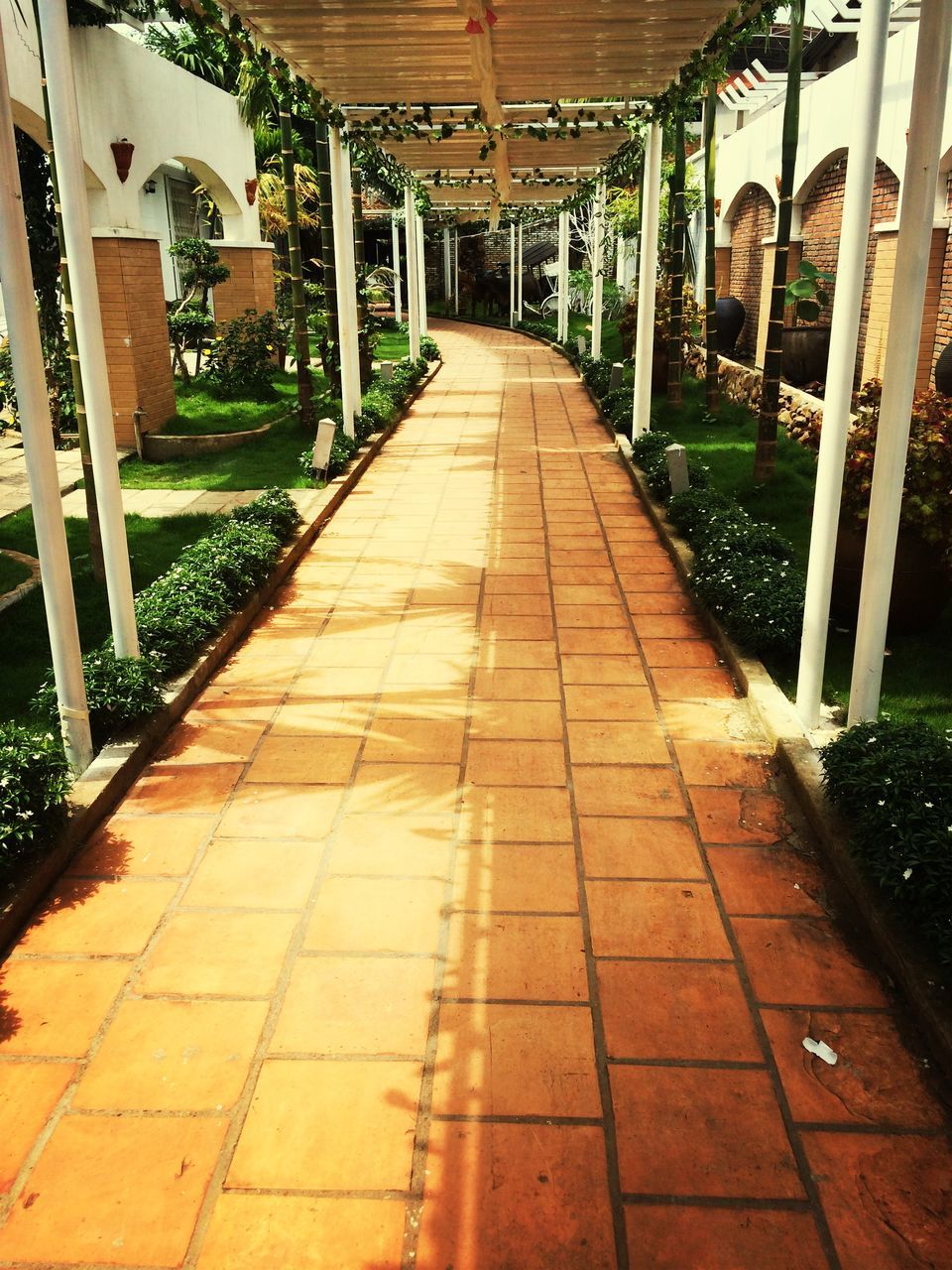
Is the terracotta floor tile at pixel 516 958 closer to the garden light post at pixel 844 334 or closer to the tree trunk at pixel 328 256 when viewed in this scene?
the garden light post at pixel 844 334

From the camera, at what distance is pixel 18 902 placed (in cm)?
329

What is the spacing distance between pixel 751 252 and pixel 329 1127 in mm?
16145

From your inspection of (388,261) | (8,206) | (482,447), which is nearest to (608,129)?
(482,447)

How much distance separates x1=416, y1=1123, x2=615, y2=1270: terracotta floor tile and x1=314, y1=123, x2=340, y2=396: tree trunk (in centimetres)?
928

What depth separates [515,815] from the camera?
395 centimetres

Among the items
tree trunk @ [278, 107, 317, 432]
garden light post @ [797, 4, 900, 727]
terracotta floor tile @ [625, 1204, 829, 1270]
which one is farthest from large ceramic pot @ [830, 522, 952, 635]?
tree trunk @ [278, 107, 317, 432]

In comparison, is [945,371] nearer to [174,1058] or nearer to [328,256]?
[328,256]

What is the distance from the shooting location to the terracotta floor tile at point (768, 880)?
338 centimetres

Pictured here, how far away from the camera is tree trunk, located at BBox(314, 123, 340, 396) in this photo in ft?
35.6

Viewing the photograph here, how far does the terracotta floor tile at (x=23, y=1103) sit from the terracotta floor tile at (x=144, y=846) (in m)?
0.92

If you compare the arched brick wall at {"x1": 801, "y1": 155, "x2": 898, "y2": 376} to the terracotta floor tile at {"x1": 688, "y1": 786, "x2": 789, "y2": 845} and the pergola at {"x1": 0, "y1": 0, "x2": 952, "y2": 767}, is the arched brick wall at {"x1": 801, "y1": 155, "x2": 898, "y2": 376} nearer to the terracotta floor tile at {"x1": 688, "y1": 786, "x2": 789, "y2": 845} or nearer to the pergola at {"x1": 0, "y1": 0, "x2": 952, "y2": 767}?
the pergola at {"x1": 0, "y1": 0, "x2": 952, "y2": 767}

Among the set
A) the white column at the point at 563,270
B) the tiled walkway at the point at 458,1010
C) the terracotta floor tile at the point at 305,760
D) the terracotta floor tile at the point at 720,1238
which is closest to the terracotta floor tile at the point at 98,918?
the tiled walkway at the point at 458,1010

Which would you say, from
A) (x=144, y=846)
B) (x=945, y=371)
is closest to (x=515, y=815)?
(x=144, y=846)

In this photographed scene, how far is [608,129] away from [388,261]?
33.4 meters
